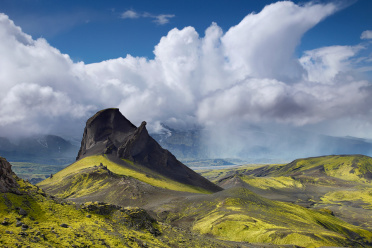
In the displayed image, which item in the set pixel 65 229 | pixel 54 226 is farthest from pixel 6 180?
pixel 65 229

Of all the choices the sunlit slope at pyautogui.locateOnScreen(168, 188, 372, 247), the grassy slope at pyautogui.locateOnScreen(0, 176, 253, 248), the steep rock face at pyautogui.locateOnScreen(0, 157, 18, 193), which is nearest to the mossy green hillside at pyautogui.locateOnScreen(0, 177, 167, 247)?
the grassy slope at pyautogui.locateOnScreen(0, 176, 253, 248)

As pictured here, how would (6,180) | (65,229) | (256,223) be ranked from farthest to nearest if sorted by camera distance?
(256,223) → (6,180) → (65,229)

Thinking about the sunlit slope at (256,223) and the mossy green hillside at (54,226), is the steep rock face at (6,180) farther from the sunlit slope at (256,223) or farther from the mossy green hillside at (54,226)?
the sunlit slope at (256,223)

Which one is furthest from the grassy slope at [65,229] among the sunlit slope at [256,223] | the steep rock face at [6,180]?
the sunlit slope at [256,223]

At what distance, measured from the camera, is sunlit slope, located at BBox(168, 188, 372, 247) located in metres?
93.0

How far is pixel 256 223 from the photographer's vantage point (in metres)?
109

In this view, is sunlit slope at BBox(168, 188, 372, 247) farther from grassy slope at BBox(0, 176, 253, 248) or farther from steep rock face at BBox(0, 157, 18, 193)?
steep rock face at BBox(0, 157, 18, 193)

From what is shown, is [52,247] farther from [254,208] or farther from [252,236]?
[254,208]

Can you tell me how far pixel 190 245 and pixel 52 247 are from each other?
28.7m

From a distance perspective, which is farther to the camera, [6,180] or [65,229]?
[6,180]

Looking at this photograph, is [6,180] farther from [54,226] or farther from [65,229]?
[65,229]

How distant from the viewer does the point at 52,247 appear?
36.9m

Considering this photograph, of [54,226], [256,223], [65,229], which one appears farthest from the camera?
[256,223]

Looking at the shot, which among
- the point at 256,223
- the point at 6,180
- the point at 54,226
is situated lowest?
the point at 256,223
